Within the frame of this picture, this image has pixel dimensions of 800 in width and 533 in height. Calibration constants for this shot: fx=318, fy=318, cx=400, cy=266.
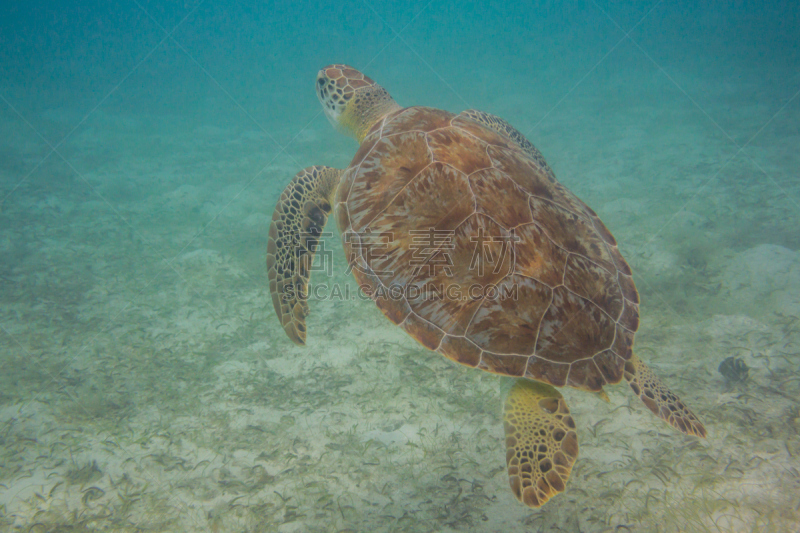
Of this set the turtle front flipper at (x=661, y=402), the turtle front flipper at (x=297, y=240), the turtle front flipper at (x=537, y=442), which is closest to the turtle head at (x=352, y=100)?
the turtle front flipper at (x=297, y=240)

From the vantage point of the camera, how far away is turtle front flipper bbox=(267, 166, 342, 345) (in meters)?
3.04

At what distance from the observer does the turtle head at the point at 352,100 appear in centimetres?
392

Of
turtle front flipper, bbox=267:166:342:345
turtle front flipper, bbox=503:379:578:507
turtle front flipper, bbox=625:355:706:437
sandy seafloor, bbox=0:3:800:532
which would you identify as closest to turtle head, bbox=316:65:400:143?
turtle front flipper, bbox=267:166:342:345

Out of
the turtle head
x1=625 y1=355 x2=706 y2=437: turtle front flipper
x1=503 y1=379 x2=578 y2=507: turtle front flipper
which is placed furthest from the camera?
the turtle head

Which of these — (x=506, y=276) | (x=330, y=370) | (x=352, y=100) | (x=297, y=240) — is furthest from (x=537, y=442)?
(x=352, y=100)

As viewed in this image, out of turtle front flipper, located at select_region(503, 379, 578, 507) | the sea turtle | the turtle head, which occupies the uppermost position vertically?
the turtle head

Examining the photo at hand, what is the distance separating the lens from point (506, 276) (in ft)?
6.50

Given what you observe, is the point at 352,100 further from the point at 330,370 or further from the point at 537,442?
the point at 537,442

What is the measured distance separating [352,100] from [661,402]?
164 inches

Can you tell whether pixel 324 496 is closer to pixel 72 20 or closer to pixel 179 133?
pixel 179 133

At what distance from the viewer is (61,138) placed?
11719 mm

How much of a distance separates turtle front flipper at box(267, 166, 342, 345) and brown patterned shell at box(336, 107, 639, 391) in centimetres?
74

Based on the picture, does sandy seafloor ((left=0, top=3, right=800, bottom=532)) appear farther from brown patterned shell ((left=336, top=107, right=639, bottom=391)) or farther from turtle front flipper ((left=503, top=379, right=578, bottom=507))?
brown patterned shell ((left=336, top=107, right=639, bottom=391))

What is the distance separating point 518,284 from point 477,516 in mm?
1528
